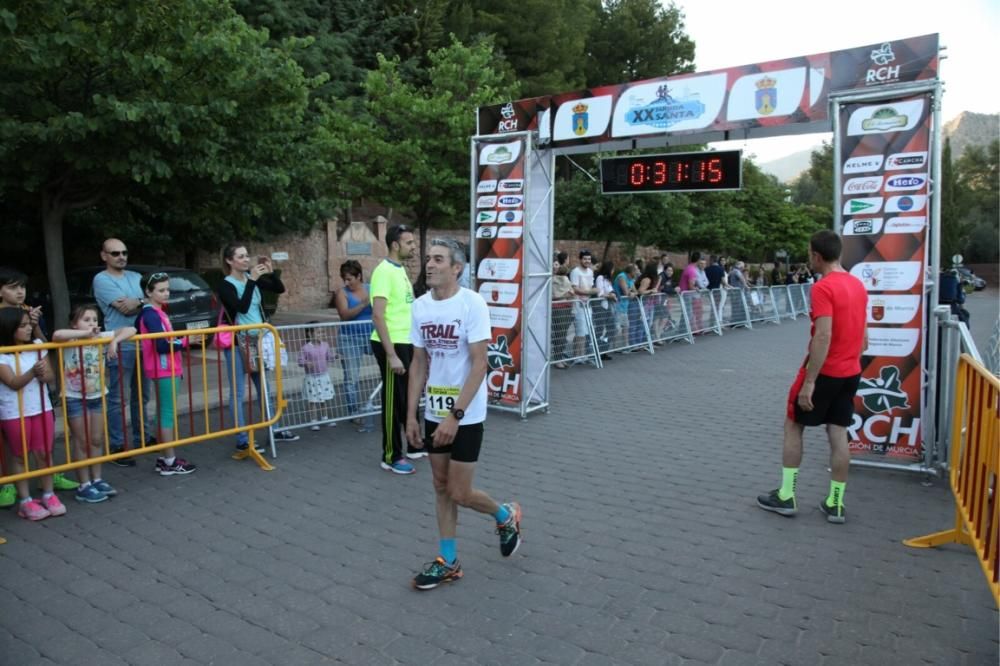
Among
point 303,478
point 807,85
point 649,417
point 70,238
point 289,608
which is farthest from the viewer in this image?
point 70,238

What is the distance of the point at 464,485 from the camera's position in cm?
394

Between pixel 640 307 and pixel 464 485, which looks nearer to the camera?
pixel 464 485

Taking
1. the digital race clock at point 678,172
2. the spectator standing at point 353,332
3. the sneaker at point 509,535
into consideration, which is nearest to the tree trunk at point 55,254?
the spectator standing at point 353,332

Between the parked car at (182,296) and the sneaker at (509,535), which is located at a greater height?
the parked car at (182,296)

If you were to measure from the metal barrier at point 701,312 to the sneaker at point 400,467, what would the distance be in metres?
10.4

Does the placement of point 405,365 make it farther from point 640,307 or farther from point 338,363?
point 640,307

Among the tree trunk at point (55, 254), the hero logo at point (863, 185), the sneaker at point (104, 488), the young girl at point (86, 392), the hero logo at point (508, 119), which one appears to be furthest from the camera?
the tree trunk at point (55, 254)

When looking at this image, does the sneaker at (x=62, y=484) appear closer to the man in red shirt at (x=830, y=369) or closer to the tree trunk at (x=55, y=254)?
the man in red shirt at (x=830, y=369)

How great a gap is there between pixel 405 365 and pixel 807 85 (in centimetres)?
434

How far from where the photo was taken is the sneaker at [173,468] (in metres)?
6.01

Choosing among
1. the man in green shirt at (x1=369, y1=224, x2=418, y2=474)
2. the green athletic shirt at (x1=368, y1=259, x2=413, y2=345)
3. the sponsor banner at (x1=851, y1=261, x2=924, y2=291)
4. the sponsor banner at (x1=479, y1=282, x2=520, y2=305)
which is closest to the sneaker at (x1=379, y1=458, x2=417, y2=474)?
the man in green shirt at (x1=369, y1=224, x2=418, y2=474)

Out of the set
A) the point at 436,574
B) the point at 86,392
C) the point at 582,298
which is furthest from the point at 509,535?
the point at 582,298

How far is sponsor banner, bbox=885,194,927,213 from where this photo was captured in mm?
6051

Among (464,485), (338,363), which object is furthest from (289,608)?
(338,363)
